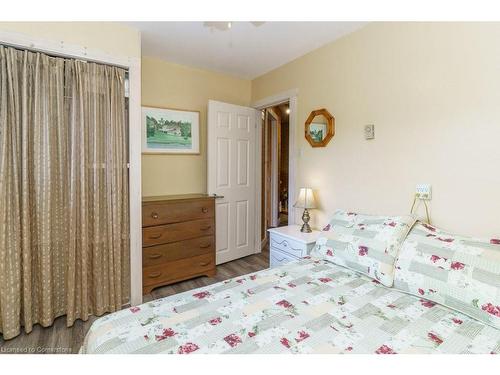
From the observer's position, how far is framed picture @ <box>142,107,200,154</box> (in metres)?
3.05

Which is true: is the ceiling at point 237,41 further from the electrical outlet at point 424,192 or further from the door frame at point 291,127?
the electrical outlet at point 424,192

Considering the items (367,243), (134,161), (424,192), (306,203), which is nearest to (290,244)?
(306,203)

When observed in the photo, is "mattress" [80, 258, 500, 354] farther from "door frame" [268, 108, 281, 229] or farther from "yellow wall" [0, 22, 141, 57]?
"door frame" [268, 108, 281, 229]

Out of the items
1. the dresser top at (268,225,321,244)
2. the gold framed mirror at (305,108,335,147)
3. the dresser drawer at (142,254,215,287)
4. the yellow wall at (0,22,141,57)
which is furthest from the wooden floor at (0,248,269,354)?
the gold framed mirror at (305,108,335,147)

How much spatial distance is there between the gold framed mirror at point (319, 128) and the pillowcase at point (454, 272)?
51.3 inches

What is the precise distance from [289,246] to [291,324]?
1310mm

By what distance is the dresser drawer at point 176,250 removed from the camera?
265 centimetres

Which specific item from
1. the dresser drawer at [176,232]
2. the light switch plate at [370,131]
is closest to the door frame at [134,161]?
the dresser drawer at [176,232]

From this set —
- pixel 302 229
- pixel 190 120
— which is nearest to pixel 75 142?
pixel 190 120

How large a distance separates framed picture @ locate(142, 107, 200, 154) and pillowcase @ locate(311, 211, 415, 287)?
2057mm

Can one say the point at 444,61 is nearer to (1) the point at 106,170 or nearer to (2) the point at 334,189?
(2) the point at 334,189

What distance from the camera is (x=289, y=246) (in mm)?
2494

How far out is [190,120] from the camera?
11.0ft
